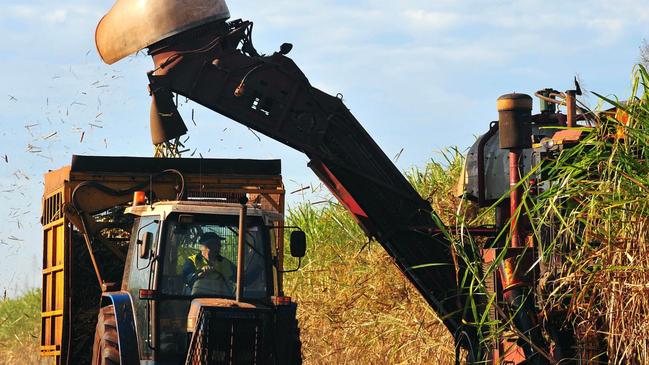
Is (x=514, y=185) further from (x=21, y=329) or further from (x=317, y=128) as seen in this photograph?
(x=21, y=329)

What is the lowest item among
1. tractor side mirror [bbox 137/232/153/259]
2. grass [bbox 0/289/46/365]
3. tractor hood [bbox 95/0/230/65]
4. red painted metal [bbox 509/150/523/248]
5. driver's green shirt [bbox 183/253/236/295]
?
grass [bbox 0/289/46/365]

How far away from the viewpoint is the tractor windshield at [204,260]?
882 cm

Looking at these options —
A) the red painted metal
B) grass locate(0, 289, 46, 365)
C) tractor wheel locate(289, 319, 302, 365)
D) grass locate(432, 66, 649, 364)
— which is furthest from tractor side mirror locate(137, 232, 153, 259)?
grass locate(0, 289, 46, 365)

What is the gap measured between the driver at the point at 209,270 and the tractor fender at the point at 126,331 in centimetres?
61

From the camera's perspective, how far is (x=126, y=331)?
351 inches

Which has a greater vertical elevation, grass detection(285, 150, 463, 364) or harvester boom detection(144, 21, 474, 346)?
harvester boom detection(144, 21, 474, 346)

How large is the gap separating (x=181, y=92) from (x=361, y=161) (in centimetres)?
190

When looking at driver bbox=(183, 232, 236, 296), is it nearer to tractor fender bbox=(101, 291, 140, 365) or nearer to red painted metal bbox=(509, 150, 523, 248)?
tractor fender bbox=(101, 291, 140, 365)

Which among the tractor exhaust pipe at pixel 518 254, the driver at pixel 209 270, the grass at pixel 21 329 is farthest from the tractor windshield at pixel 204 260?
the grass at pixel 21 329

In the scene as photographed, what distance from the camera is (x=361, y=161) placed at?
10703mm

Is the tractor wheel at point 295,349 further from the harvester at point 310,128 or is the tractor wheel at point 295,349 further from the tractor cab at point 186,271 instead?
the harvester at point 310,128

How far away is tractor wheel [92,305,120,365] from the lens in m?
8.91

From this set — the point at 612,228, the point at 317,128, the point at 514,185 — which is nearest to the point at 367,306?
the point at 317,128

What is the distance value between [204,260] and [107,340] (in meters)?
1.10
